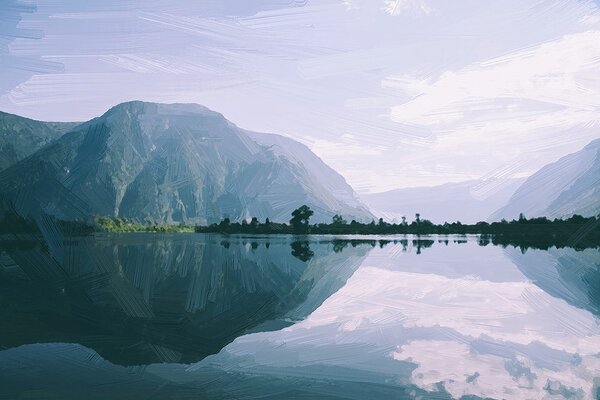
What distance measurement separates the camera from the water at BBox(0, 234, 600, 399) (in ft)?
21.6

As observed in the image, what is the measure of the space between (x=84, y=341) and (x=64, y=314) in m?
2.58

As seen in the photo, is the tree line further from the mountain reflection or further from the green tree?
the mountain reflection

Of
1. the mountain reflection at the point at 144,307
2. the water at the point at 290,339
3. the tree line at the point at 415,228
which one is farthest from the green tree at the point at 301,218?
the water at the point at 290,339

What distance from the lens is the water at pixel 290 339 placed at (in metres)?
6.59

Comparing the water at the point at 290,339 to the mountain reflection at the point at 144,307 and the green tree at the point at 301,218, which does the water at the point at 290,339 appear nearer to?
the mountain reflection at the point at 144,307

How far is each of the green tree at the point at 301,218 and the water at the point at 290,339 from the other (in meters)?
94.1

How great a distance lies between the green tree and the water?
309 ft

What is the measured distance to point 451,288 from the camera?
17.4m

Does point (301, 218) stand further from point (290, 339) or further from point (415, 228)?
point (290, 339)

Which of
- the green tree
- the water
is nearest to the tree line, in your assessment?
the green tree

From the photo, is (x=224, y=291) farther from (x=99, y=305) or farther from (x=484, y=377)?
(x=484, y=377)

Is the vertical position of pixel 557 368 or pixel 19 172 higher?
pixel 19 172

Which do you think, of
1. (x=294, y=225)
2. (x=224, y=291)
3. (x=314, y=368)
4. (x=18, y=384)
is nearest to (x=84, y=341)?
(x=18, y=384)

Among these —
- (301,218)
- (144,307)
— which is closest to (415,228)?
(301,218)
